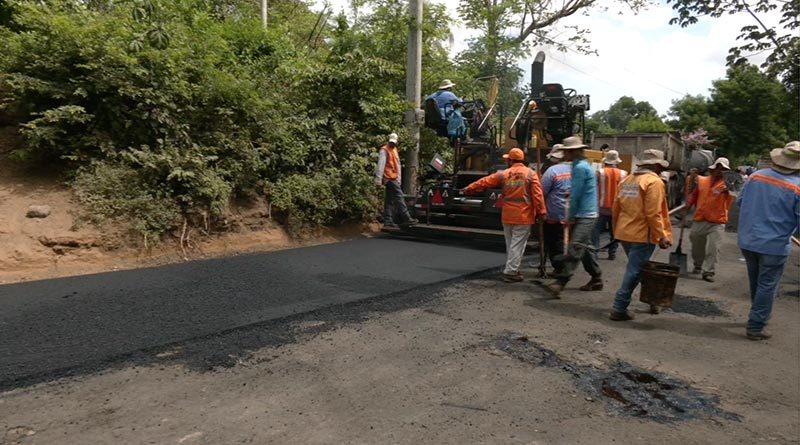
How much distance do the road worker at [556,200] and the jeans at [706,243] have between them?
2.33 m

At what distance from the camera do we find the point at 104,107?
6699 mm

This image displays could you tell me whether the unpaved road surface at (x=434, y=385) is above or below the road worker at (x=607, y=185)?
below

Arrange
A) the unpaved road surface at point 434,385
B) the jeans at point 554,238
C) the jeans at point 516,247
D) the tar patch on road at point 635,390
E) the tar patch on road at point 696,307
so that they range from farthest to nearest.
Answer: the jeans at point 554,238
the jeans at point 516,247
the tar patch on road at point 696,307
the tar patch on road at point 635,390
the unpaved road surface at point 434,385

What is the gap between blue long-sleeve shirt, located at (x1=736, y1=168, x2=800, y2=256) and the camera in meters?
4.62

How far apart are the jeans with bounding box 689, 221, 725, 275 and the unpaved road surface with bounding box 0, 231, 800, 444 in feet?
6.97

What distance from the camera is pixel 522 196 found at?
6.25m

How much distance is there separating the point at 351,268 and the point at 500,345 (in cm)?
286

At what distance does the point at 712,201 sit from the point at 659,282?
3093mm

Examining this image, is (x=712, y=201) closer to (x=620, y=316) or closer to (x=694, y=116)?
(x=620, y=316)

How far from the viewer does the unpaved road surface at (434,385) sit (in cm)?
274

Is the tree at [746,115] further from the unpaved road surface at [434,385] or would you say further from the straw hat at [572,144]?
the unpaved road surface at [434,385]

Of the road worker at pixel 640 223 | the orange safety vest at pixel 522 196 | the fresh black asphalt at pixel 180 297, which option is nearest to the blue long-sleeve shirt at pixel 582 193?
the orange safety vest at pixel 522 196

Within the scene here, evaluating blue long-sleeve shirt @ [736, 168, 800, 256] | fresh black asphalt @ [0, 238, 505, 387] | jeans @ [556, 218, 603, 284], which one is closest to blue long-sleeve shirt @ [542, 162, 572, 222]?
jeans @ [556, 218, 603, 284]

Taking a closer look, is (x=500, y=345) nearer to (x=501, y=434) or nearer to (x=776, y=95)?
(x=501, y=434)
